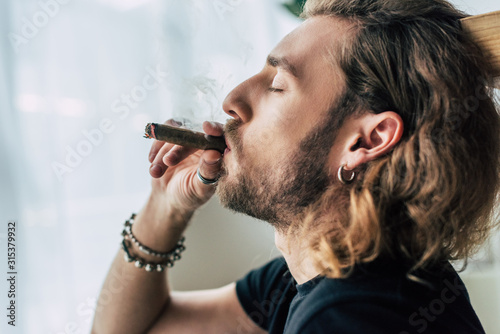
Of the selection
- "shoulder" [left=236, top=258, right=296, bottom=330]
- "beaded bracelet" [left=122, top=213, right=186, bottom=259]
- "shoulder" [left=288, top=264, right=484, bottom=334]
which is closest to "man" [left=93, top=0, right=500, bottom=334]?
"shoulder" [left=288, top=264, right=484, bottom=334]

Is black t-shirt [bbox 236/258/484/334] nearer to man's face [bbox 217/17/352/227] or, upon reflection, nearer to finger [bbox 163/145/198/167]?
man's face [bbox 217/17/352/227]

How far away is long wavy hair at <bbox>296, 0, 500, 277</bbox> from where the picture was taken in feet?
2.91

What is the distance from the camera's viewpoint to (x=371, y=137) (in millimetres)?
986

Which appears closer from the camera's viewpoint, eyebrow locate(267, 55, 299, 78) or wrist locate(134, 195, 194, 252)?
eyebrow locate(267, 55, 299, 78)

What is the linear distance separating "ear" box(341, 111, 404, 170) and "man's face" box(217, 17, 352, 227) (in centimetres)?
5

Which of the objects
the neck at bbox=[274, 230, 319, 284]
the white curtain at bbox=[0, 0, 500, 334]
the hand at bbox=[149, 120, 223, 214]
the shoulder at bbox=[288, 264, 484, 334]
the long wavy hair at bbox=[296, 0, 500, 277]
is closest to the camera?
the shoulder at bbox=[288, 264, 484, 334]

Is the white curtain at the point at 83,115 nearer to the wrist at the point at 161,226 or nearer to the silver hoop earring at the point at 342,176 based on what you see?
the wrist at the point at 161,226

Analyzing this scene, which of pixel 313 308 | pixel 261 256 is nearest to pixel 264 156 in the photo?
pixel 313 308

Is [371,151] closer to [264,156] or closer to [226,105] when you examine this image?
[264,156]

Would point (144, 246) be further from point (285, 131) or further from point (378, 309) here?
point (378, 309)

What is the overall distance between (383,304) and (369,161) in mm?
325

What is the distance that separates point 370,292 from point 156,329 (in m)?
0.83

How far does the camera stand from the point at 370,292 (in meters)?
0.81

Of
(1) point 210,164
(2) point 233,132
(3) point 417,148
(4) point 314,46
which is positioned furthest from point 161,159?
(3) point 417,148
